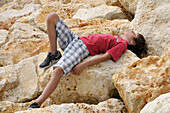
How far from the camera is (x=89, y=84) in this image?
99.7 inches

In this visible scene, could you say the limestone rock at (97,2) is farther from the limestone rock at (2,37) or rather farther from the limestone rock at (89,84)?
the limestone rock at (89,84)

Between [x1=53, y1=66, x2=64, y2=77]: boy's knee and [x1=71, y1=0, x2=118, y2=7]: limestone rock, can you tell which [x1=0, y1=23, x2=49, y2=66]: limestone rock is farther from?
[x1=71, y1=0, x2=118, y2=7]: limestone rock

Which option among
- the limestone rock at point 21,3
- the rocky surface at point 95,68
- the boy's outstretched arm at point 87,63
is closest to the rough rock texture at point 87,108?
the rocky surface at point 95,68

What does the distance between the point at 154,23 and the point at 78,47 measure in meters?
1.14

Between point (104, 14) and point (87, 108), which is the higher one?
point (87, 108)

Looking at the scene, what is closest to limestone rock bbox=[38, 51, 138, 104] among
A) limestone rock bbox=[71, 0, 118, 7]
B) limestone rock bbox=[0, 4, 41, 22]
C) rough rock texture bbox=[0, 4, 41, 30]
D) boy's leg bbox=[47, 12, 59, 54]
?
boy's leg bbox=[47, 12, 59, 54]

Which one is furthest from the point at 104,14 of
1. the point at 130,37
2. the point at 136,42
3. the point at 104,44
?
the point at 104,44

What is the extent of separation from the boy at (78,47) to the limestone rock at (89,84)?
0.08 m

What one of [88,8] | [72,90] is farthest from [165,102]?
[88,8]

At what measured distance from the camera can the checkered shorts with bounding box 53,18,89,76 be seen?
255 centimetres

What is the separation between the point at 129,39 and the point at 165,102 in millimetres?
1523

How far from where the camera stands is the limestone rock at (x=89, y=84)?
249 centimetres

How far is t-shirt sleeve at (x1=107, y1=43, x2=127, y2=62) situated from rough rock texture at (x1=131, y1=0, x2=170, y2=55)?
47 cm

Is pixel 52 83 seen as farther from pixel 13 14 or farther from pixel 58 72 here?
pixel 13 14
